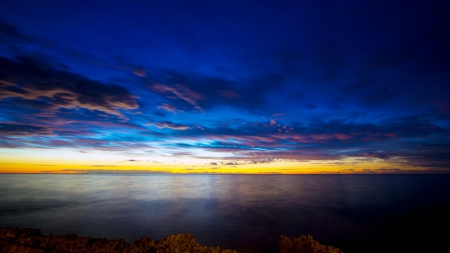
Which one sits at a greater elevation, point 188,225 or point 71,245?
point 71,245

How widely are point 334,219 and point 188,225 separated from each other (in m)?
17.7

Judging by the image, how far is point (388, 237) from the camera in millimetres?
19719

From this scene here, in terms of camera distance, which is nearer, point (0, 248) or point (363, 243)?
point (0, 248)

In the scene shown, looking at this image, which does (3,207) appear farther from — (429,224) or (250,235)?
(429,224)

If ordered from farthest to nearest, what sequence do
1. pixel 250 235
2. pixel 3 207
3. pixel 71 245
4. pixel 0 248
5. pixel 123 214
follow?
pixel 3 207, pixel 123 214, pixel 250 235, pixel 71 245, pixel 0 248

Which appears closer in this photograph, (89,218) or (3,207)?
(89,218)

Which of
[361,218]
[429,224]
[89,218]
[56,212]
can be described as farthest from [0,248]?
[429,224]

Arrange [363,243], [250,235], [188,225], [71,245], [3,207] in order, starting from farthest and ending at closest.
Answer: [3,207] < [188,225] < [250,235] < [363,243] < [71,245]

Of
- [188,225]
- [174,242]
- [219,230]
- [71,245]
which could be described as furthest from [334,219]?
[71,245]

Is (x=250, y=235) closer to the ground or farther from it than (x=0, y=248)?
closer to the ground

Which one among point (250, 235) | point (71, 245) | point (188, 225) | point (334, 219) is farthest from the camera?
point (334, 219)

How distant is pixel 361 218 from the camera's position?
88.6 feet

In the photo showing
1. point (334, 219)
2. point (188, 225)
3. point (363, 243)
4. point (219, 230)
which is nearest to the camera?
point (363, 243)

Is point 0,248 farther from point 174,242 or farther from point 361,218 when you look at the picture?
point 361,218
